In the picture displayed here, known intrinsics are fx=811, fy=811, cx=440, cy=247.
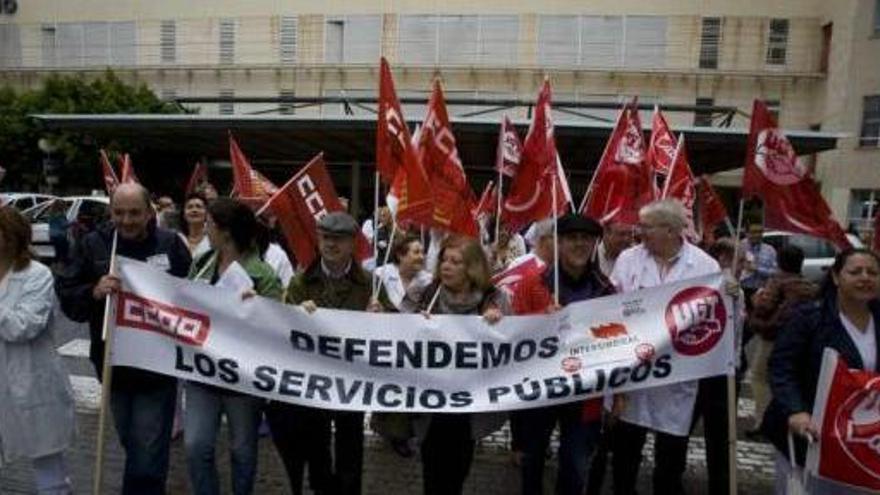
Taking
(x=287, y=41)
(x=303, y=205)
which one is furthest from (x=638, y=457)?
(x=287, y=41)

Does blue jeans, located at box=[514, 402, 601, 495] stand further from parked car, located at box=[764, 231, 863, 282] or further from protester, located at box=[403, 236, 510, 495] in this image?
parked car, located at box=[764, 231, 863, 282]

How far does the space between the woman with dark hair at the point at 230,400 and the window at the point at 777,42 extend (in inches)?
1405

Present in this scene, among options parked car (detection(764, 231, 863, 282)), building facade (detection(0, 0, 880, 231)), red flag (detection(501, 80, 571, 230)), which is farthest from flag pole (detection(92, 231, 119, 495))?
building facade (detection(0, 0, 880, 231))

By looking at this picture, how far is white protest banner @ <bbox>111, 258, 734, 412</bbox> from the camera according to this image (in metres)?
4.21

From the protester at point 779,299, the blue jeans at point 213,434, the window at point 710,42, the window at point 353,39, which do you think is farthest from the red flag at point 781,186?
the window at point 353,39

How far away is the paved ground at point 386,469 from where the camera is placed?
5.15 m

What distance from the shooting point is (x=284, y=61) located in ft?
126

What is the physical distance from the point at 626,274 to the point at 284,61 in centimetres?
3579

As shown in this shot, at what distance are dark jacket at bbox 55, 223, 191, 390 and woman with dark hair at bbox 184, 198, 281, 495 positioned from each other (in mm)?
281

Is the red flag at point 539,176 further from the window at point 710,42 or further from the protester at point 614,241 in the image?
the window at point 710,42

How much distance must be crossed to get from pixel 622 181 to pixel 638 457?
→ 2.53 metres

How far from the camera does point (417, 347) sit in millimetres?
4230

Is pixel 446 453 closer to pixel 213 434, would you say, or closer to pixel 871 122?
pixel 213 434

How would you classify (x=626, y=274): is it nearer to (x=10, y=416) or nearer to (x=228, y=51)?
(x=10, y=416)
